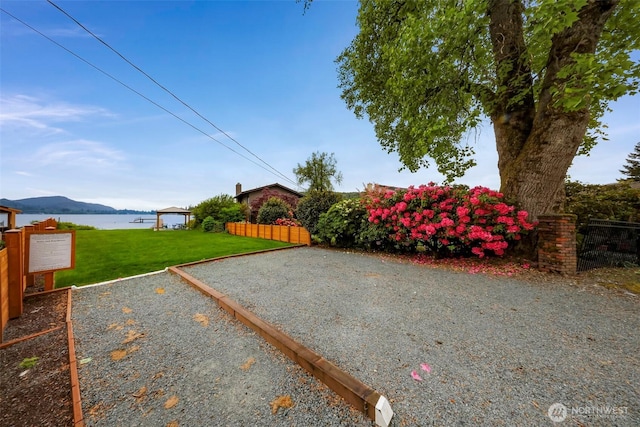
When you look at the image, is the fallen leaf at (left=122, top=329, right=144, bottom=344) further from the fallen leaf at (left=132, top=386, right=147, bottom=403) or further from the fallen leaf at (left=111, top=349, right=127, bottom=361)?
the fallen leaf at (left=132, top=386, right=147, bottom=403)

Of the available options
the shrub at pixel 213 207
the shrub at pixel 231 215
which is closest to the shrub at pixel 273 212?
the shrub at pixel 231 215

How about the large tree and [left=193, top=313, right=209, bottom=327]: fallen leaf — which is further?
the large tree

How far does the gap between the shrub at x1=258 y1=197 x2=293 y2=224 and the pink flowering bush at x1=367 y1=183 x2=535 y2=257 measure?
810cm

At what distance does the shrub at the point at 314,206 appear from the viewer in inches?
355

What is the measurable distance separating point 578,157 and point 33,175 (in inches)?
981

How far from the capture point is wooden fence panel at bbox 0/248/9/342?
8.36ft

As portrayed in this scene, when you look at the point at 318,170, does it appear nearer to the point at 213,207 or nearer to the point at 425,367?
the point at 213,207

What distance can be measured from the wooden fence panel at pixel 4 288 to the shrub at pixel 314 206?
729 centimetres

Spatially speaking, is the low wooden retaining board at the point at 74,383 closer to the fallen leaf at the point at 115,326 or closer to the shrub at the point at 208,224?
the fallen leaf at the point at 115,326

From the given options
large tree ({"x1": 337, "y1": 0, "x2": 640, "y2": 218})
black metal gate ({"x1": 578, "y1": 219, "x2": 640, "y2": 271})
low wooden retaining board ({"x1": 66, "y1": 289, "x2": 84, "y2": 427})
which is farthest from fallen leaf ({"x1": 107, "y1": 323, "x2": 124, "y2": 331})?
black metal gate ({"x1": 578, "y1": 219, "x2": 640, "y2": 271})

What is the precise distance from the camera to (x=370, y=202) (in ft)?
25.1

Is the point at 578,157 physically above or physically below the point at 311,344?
above

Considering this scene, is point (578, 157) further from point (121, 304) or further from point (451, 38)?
point (121, 304)

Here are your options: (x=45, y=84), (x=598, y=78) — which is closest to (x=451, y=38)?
(x=598, y=78)
